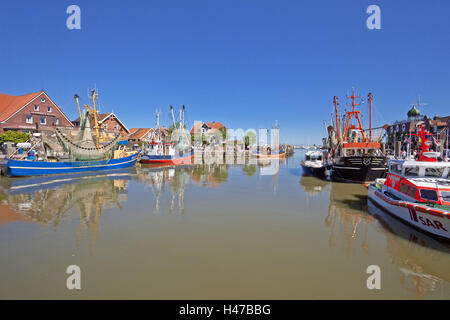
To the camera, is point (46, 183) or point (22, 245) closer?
point (22, 245)

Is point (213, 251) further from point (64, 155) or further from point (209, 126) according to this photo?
point (209, 126)

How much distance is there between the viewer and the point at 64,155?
30.1 meters

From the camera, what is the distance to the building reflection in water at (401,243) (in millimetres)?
6770

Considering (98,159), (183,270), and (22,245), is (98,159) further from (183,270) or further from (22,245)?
(183,270)

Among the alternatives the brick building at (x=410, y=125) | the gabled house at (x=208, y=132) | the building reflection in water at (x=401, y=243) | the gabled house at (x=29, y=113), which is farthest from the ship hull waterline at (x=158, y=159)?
the brick building at (x=410, y=125)

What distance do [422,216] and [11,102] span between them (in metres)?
62.1

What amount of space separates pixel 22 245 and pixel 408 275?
1416 cm

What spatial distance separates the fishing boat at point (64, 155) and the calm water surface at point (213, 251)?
13206mm

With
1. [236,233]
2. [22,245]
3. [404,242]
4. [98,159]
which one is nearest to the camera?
[22,245]

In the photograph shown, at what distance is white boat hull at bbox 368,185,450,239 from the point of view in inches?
342

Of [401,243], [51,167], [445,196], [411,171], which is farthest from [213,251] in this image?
[51,167]

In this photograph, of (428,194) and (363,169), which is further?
(363,169)

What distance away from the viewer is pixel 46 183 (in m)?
22.4
